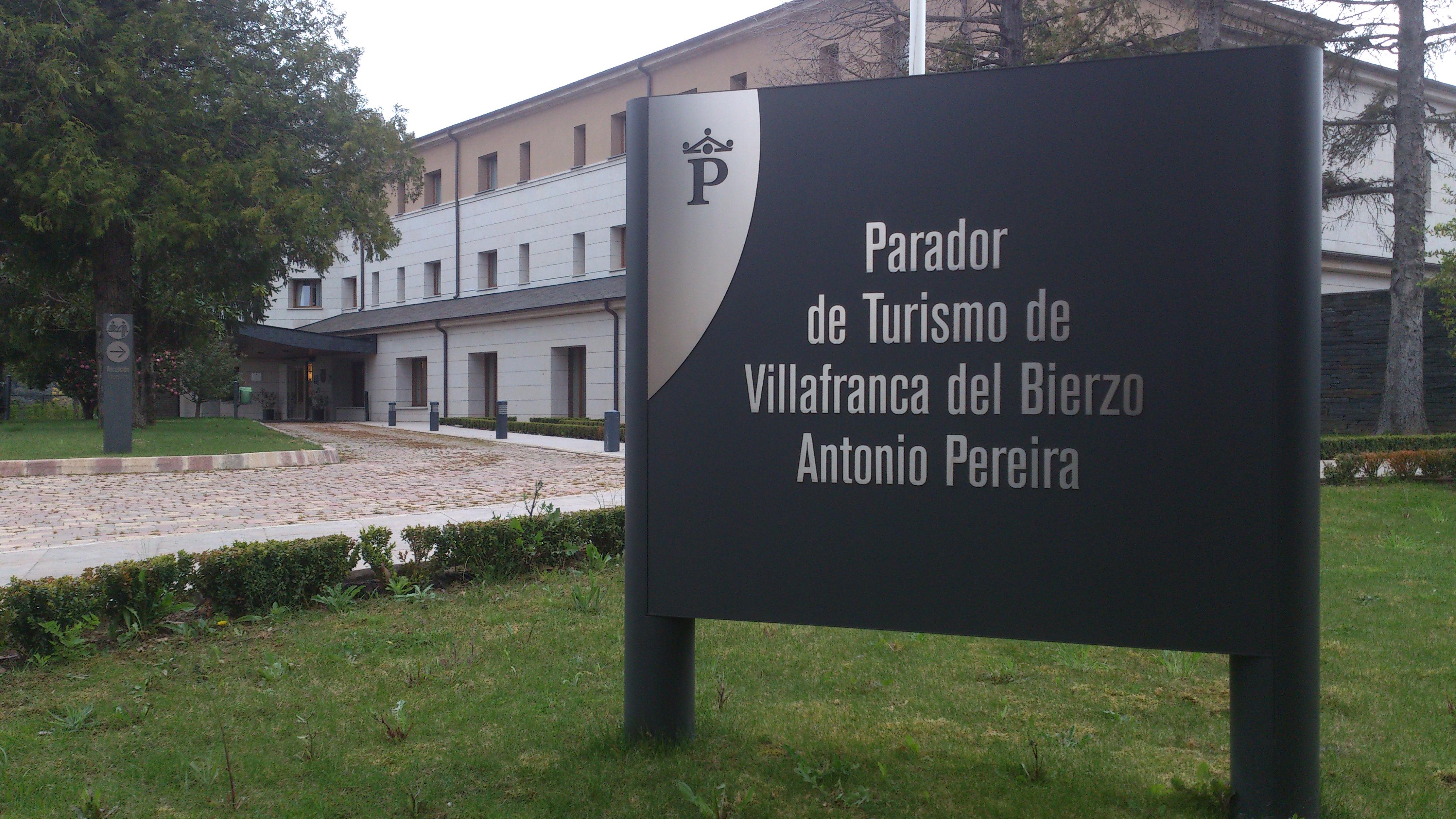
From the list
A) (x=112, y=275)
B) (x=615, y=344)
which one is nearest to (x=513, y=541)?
(x=112, y=275)

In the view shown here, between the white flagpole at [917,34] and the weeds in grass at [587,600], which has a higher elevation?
the white flagpole at [917,34]

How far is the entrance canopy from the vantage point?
3959 cm

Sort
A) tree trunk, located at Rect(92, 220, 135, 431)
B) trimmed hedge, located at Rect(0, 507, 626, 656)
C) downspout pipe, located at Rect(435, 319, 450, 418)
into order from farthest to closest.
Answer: downspout pipe, located at Rect(435, 319, 450, 418)
tree trunk, located at Rect(92, 220, 135, 431)
trimmed hedge, located at Rect(0, 507, 626, 656)

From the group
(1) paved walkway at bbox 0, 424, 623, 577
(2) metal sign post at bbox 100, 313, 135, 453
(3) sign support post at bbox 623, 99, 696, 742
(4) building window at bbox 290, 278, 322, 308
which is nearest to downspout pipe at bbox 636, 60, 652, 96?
(1) paved walkway at bbox 0, 424, 623, 577

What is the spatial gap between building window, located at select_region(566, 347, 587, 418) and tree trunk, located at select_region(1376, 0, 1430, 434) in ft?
76.1

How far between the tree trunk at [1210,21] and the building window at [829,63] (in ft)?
19.4

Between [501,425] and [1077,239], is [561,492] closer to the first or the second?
[1077,239]

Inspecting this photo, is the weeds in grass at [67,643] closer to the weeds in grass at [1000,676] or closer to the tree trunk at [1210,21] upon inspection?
the weeds in grass at [1000,676]

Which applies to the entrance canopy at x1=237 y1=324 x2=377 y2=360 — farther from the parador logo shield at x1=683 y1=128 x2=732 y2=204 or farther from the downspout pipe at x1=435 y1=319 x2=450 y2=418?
the parador logo shield at x1=683 y1=128 x2=732 y2=204

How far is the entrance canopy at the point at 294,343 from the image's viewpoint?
39594 mm

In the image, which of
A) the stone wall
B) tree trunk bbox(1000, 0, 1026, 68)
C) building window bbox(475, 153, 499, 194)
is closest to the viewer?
tree trunk bbox(1000, 0, 1026, 68)

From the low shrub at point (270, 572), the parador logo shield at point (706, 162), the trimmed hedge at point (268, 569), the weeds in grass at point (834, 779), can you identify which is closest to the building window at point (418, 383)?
the trimmed hedge at point (268, 569)

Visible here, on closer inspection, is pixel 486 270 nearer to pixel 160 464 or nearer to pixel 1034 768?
pixel 160 464

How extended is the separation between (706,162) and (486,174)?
3898 centimetres
